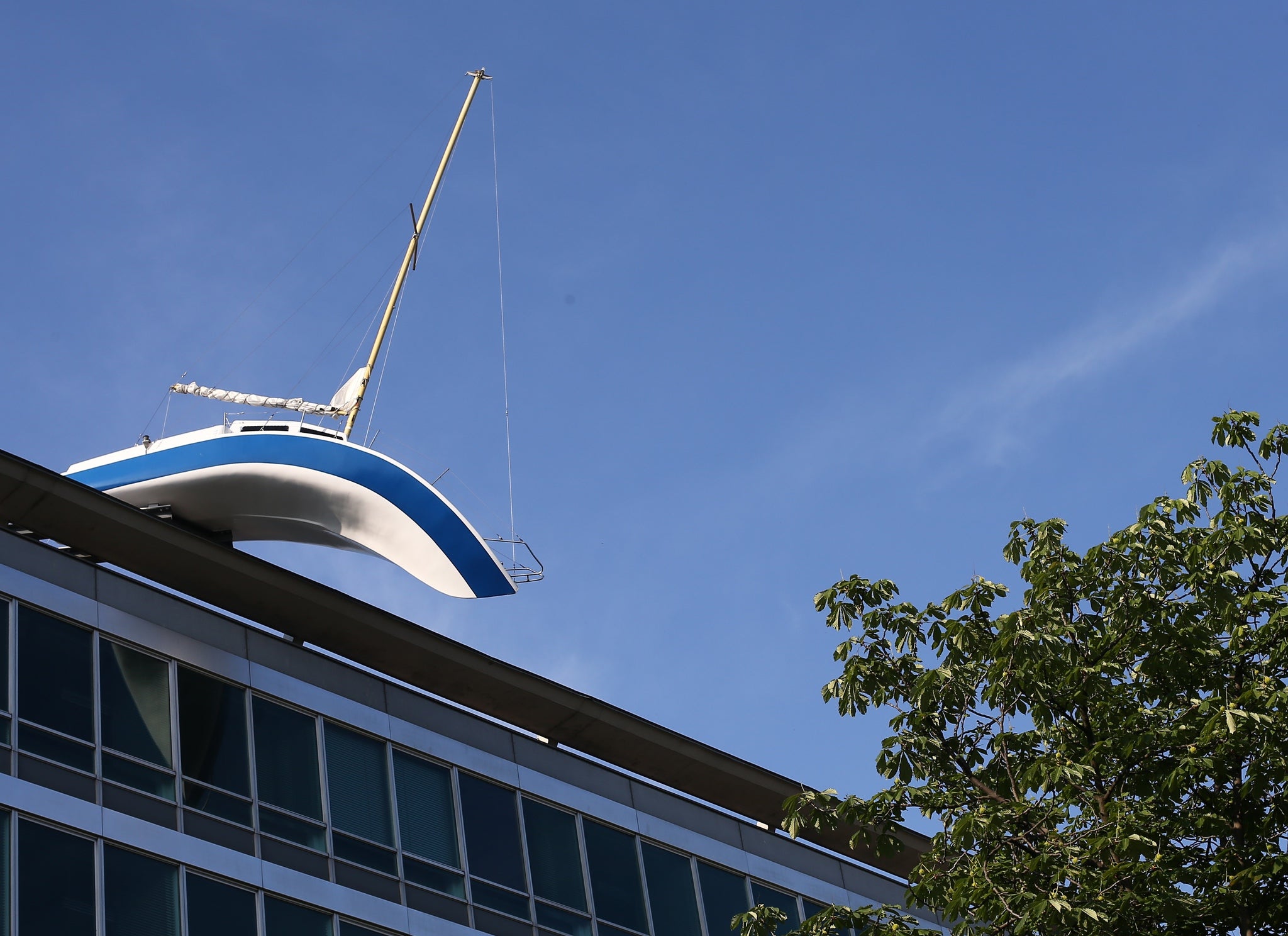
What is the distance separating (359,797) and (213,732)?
2779mm

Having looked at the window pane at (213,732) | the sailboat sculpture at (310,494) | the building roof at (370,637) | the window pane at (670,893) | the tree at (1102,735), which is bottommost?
the tree at (1102,735)

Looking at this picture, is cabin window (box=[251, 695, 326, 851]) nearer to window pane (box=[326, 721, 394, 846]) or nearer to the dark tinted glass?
window pane (box=[326, 721, 394, 846])

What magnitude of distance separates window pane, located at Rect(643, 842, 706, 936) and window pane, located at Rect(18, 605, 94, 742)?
11.2 m

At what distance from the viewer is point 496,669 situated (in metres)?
30.0

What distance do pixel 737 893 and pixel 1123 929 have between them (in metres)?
16.3

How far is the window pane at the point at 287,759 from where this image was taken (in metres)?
25.3

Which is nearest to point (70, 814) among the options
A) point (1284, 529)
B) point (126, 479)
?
point (126, 479)

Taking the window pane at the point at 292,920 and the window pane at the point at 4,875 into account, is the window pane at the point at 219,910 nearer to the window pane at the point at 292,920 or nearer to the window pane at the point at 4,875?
the window pane at the point at 292,920

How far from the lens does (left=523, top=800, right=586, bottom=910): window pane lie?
2836 cm

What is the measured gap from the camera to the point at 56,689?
76.1 ft

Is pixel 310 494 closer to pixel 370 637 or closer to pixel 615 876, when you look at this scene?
pixel 370 637

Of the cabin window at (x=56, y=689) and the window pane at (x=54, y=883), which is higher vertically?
the cabin window at (x=56, y=689)

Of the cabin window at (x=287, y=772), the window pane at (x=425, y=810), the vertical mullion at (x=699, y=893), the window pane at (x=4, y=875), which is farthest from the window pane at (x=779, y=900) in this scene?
the window pane at (x=4, y=875)

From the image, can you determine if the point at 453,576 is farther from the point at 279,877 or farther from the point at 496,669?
the point at 279,877
